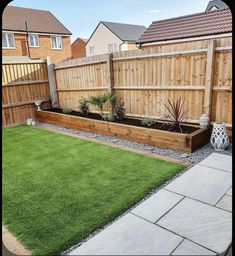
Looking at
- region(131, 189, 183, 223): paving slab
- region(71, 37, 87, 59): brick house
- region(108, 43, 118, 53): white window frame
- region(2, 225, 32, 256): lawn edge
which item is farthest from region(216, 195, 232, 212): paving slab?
region(71, 37, 87, 59): brick house

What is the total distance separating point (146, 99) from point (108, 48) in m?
22.1

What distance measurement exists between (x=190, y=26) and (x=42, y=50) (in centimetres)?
1427

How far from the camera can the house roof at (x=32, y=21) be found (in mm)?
19031

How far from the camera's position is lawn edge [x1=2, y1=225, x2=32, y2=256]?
205 cm

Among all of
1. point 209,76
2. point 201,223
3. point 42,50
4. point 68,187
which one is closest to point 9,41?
point 42,50

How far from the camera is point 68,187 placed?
126 inches

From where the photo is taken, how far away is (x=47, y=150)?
4945 mm

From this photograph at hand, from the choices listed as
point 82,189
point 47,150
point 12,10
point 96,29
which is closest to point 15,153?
point 47,150

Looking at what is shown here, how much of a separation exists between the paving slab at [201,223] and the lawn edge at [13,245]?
1300mm

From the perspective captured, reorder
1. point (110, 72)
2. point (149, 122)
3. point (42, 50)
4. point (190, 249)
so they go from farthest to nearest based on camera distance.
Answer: point (42, 50) < point (110, 72) < point (149, 122) < point (190, 249)

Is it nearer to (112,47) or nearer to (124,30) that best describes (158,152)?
(112,47)

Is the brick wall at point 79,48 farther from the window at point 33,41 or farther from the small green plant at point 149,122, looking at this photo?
the small green plant at point 149,122

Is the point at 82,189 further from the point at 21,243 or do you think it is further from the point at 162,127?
the point at 162,127

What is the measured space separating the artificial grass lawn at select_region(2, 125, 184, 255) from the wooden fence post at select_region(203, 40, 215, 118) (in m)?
1.69
